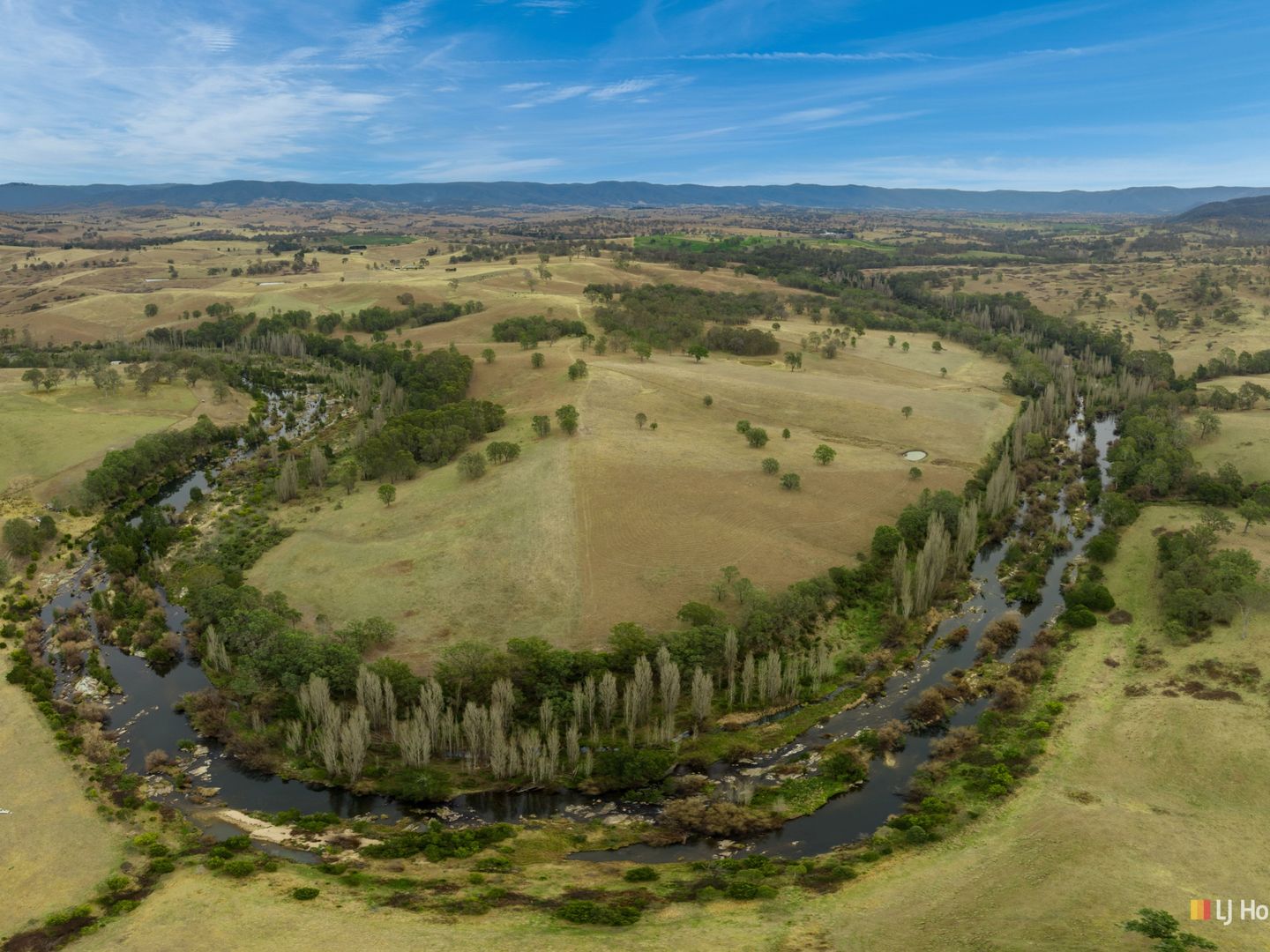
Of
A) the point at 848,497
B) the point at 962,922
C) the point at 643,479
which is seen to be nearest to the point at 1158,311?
the point at 848,497

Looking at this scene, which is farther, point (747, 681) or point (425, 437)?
point (425, 437)

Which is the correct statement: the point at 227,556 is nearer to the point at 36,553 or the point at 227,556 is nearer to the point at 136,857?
the point at 36,553

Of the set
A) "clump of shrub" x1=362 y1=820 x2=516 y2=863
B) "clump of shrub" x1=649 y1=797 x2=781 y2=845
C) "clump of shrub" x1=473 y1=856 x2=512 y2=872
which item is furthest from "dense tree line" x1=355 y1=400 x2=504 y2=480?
"clump of shrub" x1=649 y1=797 x2=781 y2=845

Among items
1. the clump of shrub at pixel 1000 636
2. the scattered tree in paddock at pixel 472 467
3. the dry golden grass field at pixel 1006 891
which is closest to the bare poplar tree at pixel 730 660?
the dry golden grass field at pixel 1006 891

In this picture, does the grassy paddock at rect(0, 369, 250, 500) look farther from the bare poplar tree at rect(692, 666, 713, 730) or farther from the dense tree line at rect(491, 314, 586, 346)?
the bare poplar tree at rect(692, 666, 713, 730)

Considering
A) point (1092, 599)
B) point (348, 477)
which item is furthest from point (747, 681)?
point (348, 477)

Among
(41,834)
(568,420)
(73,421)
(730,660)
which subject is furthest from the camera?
(73,421)

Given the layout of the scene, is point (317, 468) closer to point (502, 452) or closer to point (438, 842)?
point (502, 452)
